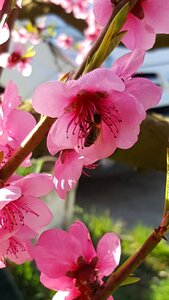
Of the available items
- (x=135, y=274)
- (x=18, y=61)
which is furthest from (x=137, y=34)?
(x=135, y=274)

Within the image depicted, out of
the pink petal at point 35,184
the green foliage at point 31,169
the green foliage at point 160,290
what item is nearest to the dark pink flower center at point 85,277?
the pink petal at point 35,184

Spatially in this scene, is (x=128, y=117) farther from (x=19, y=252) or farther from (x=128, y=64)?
(x=19, y=252)

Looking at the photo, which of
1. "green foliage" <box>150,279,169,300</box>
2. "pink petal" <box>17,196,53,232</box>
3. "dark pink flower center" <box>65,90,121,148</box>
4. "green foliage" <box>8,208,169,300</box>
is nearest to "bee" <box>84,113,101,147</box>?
"dark pink flower center" <box>65,90,121,148</box>

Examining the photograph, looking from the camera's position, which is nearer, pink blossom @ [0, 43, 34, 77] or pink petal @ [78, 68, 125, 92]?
pink petal @ [78, 68, 125, 92]

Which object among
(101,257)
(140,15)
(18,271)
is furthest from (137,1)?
(18,271)

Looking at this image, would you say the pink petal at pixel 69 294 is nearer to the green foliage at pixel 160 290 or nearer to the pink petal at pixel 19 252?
the pink petal at pixel 19 252

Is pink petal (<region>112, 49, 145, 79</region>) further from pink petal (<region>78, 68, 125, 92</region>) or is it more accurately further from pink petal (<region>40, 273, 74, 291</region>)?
pink petal (<region>40, 273, 74, 291</region>)

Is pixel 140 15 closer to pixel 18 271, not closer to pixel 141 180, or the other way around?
pixel 18 271
